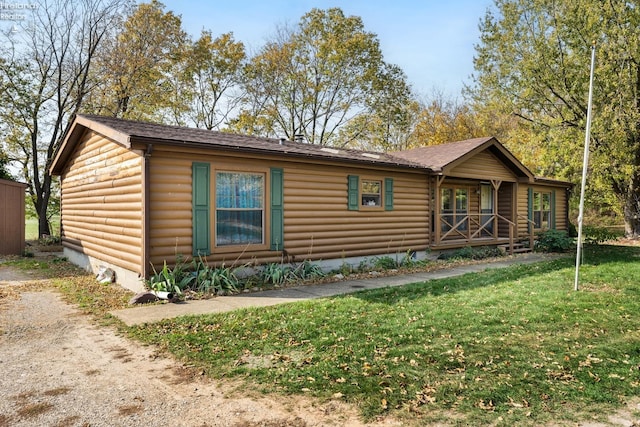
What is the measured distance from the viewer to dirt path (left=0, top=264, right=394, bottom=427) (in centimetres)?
336

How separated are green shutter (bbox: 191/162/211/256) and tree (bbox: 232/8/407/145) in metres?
19.6

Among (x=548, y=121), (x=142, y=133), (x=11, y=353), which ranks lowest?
(x=11, y=353)

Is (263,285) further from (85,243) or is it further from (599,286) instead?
(599,286)

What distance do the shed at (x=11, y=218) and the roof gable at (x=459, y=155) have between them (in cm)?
1402

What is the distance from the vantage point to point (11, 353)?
16.3ft

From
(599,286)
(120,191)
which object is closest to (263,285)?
(120,191)

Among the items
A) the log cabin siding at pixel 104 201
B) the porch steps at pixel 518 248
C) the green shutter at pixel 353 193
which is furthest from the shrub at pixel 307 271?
the porch steps at pixel 518 248

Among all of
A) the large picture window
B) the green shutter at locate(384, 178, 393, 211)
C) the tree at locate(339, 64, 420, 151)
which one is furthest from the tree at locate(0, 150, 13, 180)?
the tree at locate(339, 64, 420, 151)

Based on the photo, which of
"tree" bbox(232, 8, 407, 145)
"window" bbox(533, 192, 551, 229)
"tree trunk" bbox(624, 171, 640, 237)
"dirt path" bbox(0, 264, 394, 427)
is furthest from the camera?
"tree" bbox(232, 8, 407, 145)

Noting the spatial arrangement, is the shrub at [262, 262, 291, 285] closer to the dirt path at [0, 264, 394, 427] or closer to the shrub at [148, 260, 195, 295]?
the shrub at [148, 260, 195, 295]

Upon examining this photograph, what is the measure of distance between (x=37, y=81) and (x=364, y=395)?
22840mm

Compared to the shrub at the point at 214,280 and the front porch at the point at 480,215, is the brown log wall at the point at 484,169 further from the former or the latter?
the shrub at the point at 214,280

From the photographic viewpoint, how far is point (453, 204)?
16438 millimetres

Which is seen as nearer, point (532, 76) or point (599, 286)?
point (599, 286)
